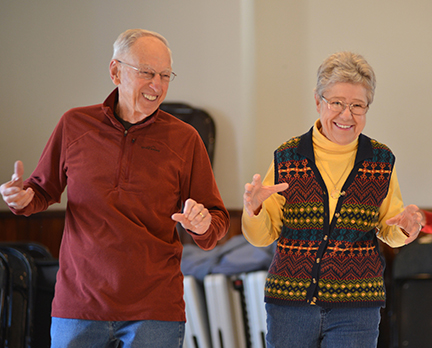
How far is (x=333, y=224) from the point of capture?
5.41ft

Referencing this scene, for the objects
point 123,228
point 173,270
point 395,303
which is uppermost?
point 123,228

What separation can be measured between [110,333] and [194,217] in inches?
17.4

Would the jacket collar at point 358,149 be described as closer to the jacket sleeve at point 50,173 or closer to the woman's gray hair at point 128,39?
the woman's gray hair at point 128,39

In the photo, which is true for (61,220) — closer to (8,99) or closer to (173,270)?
(8,99)

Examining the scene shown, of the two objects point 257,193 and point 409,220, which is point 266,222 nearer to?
point 257,193

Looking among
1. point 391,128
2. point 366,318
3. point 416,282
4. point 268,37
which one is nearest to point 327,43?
point 268,37

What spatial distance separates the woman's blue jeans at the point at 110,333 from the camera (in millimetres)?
1517

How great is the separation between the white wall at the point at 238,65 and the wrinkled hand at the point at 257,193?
92.1 inches

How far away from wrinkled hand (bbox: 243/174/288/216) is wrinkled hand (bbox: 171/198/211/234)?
0.15m

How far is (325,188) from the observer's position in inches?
66.3

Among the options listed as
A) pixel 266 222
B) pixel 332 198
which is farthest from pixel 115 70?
pixel 332 198

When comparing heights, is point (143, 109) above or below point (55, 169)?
above

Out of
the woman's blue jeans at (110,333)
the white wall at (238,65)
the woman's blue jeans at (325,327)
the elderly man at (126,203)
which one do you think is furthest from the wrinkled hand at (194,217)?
the white wall at (238,65)

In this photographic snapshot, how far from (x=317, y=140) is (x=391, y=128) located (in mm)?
2367
